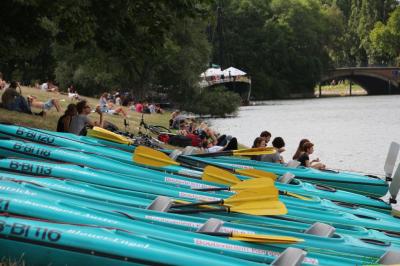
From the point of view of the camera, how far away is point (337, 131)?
36969 millimetres

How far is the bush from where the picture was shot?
157ft

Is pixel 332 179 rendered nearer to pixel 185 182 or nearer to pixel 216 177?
pixel 216 177

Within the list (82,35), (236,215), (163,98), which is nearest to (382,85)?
(163,98)

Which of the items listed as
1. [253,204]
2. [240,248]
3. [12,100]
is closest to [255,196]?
[253,204]

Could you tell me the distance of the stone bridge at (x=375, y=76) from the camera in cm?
8275

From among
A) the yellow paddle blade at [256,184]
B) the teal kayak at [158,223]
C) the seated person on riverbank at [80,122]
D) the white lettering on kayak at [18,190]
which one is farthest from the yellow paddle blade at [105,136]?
the white lettering on kayak at [18,190]

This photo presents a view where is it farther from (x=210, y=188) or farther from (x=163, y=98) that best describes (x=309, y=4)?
(x=210, y=188)

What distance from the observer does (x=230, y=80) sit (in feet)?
222

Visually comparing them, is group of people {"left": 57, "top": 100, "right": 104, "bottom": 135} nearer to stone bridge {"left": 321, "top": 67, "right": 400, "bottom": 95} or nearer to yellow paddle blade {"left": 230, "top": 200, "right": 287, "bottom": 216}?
yellow paddle blade {"left": 230, "top": 200, "right": 287, "bottom": 216}

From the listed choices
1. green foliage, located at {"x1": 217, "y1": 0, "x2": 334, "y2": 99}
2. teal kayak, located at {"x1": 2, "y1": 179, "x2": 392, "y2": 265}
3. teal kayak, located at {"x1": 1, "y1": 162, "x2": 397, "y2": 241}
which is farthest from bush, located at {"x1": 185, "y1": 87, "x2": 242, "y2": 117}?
teal kayak, located at {"x1": 2, "y1": 179, "x2": 392, "y2": 265}

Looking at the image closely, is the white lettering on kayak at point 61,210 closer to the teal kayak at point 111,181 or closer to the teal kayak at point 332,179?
the teal kayak at point 111,181

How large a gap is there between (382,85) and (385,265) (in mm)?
84655

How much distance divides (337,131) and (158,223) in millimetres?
31447

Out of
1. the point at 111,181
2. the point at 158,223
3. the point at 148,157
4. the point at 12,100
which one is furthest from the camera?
the point at 12,100
